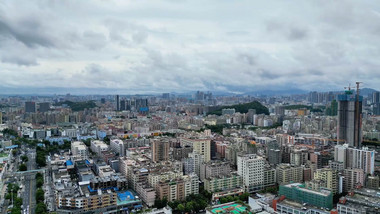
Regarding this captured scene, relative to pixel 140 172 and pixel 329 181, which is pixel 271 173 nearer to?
pixel 329 181

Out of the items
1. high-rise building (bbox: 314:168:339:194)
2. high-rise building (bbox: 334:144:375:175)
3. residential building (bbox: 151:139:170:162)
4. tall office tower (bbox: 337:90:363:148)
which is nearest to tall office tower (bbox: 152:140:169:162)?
residential building (bbox: 151:139:170:162)

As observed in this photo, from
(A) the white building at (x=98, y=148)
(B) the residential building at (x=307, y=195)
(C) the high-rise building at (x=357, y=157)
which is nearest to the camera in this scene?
(B) the residential building at (x=307, y=195)

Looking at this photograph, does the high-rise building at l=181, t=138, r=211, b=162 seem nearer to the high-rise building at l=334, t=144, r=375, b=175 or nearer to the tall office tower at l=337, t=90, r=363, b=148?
the high-rise building at l=334, t=144, r=375, b=175

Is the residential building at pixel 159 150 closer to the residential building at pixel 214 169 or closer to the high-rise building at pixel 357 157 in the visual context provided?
the residential building at pixel 214 169

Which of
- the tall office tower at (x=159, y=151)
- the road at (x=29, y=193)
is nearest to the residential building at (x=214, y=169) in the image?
the tall office tower at (x=159, y=151)

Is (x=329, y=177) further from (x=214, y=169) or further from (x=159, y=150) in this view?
(x=159, y=150)

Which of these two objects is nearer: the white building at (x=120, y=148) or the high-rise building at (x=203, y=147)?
the high-rise building at (x=203, y=147)
